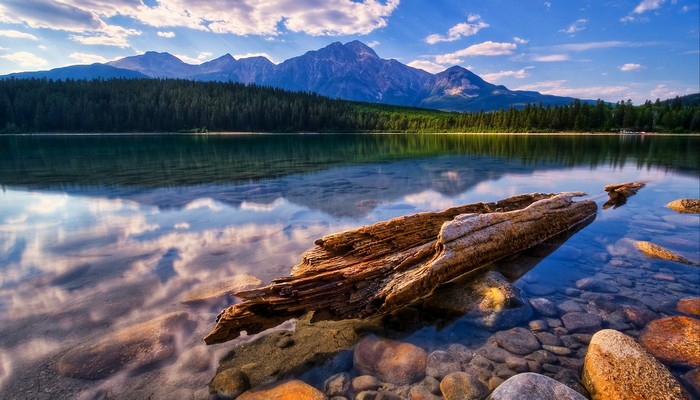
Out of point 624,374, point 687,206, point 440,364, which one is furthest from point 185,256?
point 687,206

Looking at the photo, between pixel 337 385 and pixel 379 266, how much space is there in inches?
131

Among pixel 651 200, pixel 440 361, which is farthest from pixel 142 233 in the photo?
pixel 651 200

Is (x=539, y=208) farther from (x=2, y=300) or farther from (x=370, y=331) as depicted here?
(x=2, y=300)

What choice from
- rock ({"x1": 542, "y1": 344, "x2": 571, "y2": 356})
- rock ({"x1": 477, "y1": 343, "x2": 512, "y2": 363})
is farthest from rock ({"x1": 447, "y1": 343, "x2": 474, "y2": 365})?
rock ({"x1": 542, "y1": 344, "x2": 571, "y2": 356})

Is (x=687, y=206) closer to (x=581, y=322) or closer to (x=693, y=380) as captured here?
(x=581, y=322)

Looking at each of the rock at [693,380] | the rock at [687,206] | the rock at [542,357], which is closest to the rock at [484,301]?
the rock at [542,357]

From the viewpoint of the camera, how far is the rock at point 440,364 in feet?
20.9

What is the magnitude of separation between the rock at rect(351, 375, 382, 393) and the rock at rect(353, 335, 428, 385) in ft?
0.41

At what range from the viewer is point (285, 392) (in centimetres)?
580

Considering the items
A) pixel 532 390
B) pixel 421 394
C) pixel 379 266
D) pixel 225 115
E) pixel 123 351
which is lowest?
pixel 421 394

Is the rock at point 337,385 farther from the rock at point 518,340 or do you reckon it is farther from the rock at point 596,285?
the rock at point 596,285

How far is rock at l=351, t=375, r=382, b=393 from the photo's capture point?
19.8ft

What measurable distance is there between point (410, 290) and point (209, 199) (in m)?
16.2

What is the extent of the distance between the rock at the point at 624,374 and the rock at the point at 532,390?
A: 2.24 feet
